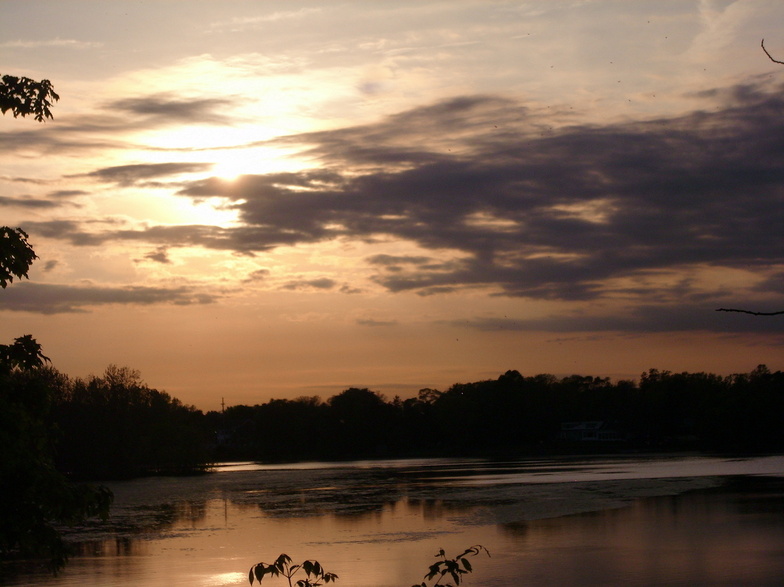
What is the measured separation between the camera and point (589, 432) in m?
149

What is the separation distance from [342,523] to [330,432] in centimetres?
10144

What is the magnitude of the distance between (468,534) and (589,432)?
418ft

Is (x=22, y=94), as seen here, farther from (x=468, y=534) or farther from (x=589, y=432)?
(x=589, y=432)

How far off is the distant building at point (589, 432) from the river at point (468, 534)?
322 ft

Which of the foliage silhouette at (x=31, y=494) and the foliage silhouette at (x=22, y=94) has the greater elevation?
the foliage silhouette at (x=22, y=94)

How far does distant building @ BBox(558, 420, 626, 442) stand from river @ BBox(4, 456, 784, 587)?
3866 inches

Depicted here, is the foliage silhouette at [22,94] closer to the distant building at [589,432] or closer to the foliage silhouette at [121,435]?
the foliage silhouette at [121,435]

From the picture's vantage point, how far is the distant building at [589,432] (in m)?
145

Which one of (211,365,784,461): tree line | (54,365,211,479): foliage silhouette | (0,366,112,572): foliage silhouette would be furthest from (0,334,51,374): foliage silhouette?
(211,365,784,461): tree line

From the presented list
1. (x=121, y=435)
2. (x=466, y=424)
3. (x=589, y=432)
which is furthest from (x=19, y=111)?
(x=589, y=432)

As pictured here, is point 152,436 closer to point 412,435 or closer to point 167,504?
point 167,504

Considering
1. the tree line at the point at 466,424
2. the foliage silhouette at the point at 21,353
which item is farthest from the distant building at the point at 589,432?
the foliage silhouette at the point at 21,353

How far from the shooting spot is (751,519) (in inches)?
1115

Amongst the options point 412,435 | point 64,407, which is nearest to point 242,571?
point 64,407
